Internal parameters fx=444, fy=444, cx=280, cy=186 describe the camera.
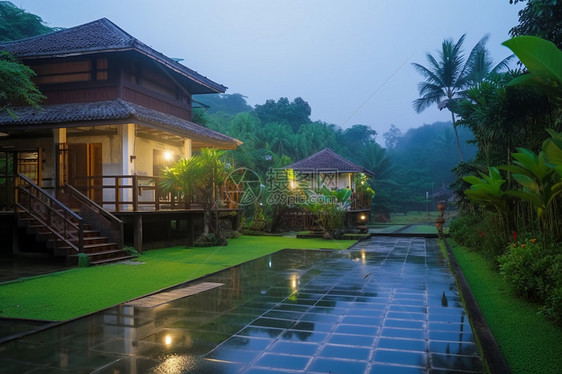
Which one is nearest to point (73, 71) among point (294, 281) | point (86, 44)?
point (86, 44)

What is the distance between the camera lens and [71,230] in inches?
428

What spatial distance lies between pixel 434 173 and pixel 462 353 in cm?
4406

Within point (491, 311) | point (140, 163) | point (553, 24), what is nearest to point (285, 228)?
point (140, 163)

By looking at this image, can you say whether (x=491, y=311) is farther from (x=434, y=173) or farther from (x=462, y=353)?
(x=434, y=173)

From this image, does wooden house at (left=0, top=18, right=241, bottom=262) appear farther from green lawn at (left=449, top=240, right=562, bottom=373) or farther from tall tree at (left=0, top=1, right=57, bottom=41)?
tall tree at (left=0, top=1, right=57, bottom=41)

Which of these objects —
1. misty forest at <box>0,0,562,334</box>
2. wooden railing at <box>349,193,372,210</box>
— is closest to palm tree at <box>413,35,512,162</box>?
misty forest at <box>0,0,562,334</box>

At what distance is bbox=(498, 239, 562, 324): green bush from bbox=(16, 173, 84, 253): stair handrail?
27.9ft

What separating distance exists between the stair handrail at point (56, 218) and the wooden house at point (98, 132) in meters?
0.21

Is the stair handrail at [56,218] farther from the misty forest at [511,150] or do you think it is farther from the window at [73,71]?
the window at [73,71]

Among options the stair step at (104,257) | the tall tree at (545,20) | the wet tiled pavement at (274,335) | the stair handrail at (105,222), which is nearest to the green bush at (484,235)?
the wet tiled pavement at (274,335)

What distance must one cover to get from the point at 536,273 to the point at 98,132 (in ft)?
42.5

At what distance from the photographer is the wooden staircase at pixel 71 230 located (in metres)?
9.97

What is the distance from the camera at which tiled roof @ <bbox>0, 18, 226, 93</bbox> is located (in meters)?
13.3

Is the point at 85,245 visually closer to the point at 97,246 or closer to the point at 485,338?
the point at 97,246
